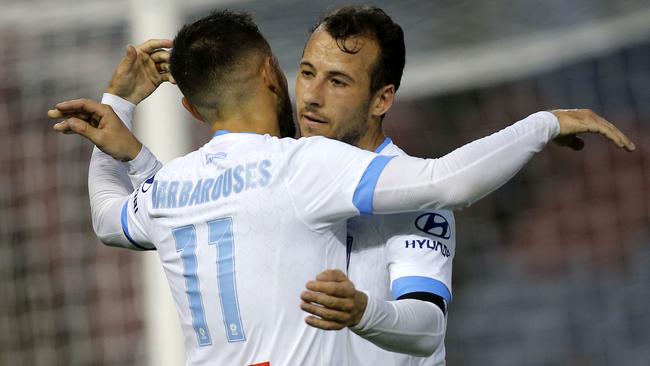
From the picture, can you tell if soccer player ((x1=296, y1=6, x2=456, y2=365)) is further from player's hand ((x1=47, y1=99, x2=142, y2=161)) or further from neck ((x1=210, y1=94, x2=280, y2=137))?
player's hand ((x1=47, y1=99, x2=142, y2=161))

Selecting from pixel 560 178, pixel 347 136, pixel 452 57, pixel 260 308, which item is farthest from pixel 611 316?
pixel 260 308

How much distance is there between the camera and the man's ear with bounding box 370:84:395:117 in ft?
11.7

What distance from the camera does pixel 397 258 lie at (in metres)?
3.12

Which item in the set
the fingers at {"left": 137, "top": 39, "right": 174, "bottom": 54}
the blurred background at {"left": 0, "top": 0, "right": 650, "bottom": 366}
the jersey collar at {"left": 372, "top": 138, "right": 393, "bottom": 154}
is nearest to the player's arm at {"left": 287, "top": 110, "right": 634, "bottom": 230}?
the jersey collar at {"left": 372, "top": 138, "right": 393, "bottom": 154}

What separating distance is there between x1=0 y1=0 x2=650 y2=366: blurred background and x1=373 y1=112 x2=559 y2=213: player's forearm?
8.06ft

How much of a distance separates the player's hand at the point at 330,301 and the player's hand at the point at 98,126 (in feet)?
3.72

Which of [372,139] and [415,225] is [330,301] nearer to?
[415,225]

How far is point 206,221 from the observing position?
3029mm

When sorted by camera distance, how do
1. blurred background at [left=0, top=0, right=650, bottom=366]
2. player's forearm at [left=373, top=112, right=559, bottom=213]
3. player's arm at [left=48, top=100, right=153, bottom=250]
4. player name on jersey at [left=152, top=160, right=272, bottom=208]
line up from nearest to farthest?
player's forearm at [left=373, top=112, right=559, bottom=213] < player name on jersey at [left=152, top=160, right=272, bottom=208] < player's arm at [left=48, top=100, right=153, bottom=250] < blurred background at [left=0, top=0, right=650, bottom=366]

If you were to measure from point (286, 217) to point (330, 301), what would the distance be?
0.42m

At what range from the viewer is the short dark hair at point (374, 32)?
138 inches

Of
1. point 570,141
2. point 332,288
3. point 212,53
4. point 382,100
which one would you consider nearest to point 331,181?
point 332,288

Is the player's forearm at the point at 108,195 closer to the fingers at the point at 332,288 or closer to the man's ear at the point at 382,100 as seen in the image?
the man's ear at the point at 382,100

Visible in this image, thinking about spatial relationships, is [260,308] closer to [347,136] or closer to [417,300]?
[417,300]
